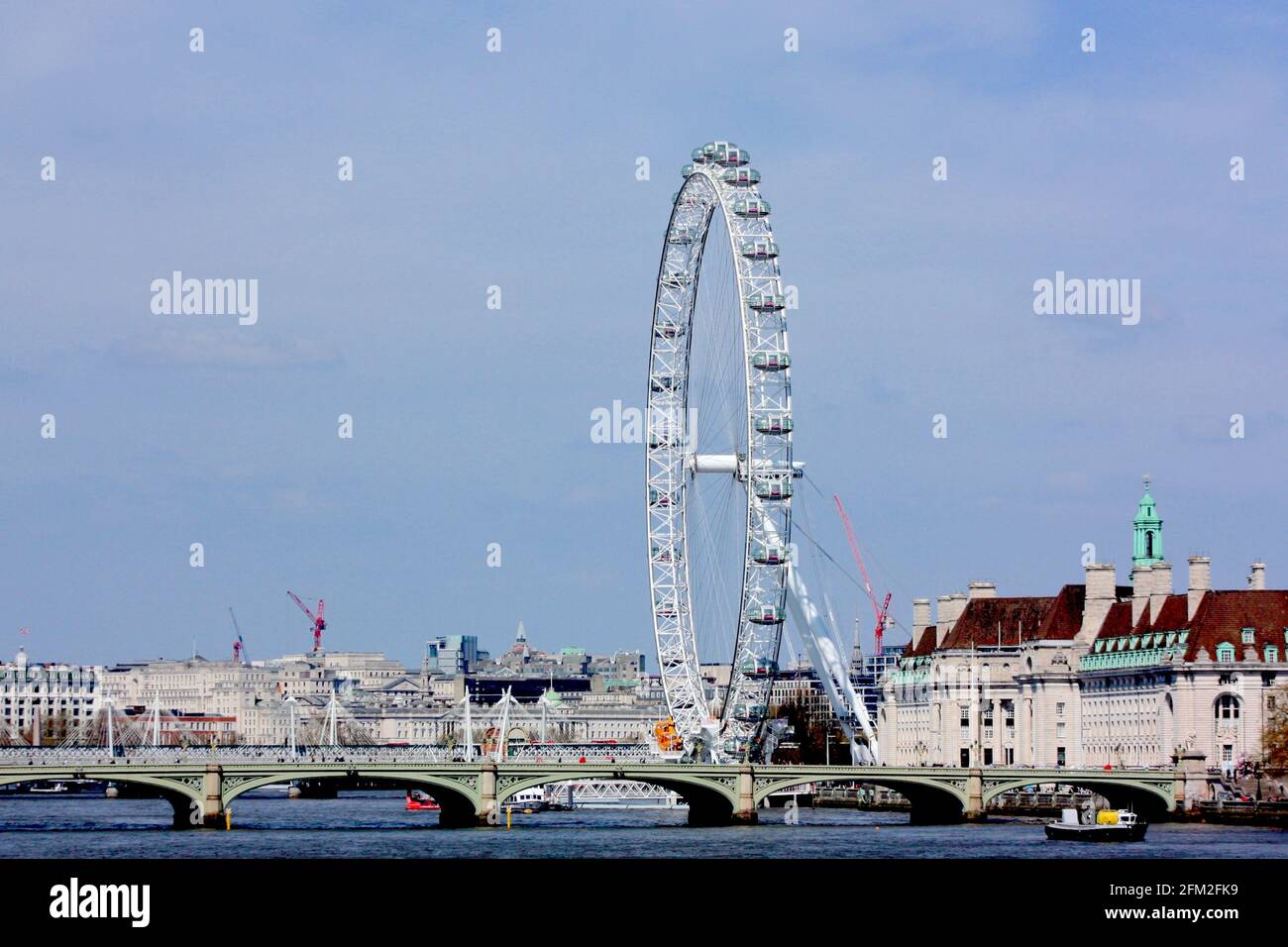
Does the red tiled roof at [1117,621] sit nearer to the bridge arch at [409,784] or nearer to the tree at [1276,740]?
the tree at [1276,740]

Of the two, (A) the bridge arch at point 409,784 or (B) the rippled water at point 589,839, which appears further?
(A) the bridge arch at point 409,784

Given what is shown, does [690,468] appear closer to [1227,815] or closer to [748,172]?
[748,172]

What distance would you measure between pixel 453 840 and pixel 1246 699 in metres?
51.4

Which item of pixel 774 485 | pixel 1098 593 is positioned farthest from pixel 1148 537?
pixel 774 485

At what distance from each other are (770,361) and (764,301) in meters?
2.48

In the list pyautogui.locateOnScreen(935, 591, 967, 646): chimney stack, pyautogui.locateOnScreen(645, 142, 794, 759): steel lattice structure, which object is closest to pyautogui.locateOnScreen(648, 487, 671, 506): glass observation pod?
pyautogui.locateOnScreen(645, 142, 794, 759): steel lattice structure

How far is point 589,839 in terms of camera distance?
98750mm

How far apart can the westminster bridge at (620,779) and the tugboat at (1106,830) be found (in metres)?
8.90

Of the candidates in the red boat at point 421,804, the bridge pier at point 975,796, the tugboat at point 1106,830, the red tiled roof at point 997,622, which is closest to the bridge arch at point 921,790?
the bridge pier at point 975,796

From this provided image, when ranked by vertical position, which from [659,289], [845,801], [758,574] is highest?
[659,289]

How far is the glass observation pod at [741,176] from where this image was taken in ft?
365

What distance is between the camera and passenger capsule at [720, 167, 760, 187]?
365ft
